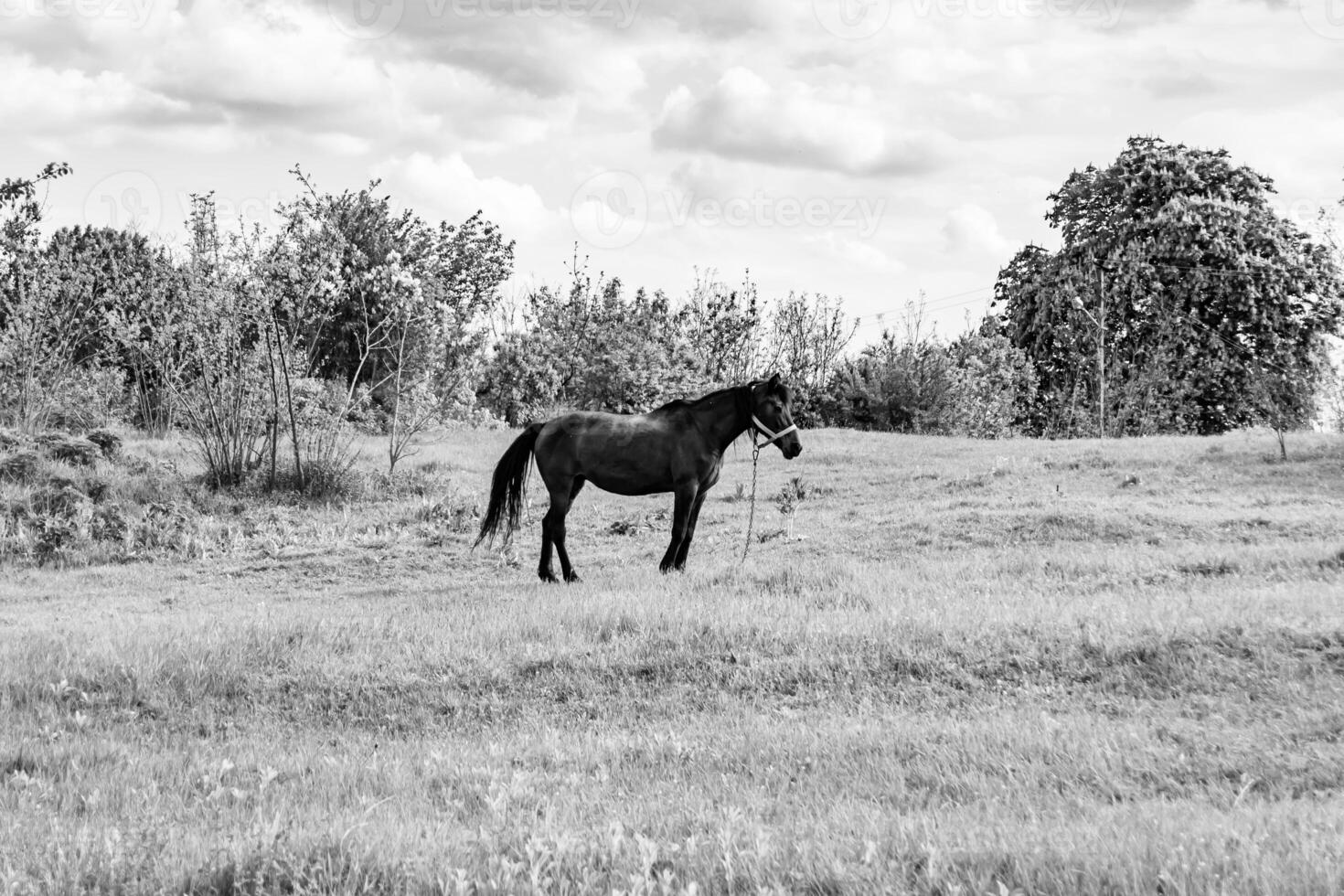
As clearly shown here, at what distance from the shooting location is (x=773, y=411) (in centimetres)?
1298

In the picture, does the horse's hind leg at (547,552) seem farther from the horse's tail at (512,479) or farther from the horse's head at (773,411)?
the horse's head at (773,411)

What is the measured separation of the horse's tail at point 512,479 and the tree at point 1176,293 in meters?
26.8

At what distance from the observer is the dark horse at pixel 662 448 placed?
43.1ft

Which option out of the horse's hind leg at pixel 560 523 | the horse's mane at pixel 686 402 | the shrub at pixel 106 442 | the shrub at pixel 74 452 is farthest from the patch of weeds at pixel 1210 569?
the shrub at pixel 106 442

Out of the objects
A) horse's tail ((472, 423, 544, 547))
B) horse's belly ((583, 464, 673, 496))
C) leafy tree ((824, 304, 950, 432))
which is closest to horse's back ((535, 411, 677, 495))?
horse's belly ((583, 464, 673, 496))

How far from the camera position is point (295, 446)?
19828 millimetres

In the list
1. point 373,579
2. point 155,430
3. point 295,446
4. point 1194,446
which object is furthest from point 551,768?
point 155,430

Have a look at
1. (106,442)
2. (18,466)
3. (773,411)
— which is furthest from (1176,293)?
(18,466)

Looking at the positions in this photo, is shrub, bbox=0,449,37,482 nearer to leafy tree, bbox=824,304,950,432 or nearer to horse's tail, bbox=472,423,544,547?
horse's tail, bbox=472,423,544,547

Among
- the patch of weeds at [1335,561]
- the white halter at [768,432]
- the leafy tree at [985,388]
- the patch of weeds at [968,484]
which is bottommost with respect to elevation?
the patch of weeds at [1335,561]

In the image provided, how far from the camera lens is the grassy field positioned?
14.8 ft

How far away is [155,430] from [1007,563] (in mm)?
22213

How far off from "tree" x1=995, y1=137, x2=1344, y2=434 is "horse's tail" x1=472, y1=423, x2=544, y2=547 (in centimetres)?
2683

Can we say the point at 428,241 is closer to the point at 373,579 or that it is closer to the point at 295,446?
the point at 295,446
